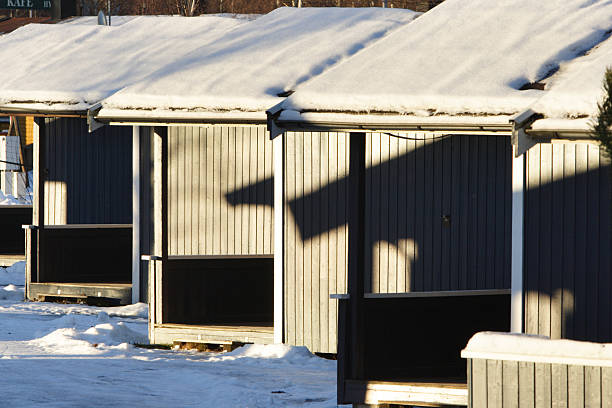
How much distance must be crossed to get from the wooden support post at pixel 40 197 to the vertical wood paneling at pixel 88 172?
3.67 ft

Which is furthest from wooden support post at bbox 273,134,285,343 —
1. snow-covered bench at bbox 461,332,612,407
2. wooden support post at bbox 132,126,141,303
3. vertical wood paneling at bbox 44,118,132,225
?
vertical wood paneling at bbox 44,118,132,225

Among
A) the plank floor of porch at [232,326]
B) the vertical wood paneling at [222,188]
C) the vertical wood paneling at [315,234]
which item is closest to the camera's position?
the vertical wood paneling at [315,234]

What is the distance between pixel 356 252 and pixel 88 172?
10315mm

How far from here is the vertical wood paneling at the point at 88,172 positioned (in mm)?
19906

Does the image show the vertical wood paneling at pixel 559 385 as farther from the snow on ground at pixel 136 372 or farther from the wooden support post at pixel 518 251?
the snow on ground at pixel 136 372

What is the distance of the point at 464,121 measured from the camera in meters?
10.4

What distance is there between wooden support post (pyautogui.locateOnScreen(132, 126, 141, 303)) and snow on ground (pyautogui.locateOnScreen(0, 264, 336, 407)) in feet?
7.69

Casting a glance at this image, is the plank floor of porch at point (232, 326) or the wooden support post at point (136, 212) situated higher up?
the wooden support post at point (136, 212)

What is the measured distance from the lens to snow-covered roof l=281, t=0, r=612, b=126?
34.7 feet

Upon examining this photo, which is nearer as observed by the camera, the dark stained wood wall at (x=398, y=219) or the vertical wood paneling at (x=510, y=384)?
the vertical wood paneling at (x=510, y=384)

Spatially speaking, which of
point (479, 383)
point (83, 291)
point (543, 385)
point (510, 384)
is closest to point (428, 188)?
point (479, 383)

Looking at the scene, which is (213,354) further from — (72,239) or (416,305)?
(72,239)

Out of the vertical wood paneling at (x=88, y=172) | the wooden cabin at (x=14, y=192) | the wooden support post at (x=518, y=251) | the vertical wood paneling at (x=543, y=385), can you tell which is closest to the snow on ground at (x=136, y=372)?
the wooden support post at (x=518, y=251)

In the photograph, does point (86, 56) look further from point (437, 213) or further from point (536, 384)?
point (536, 384)
